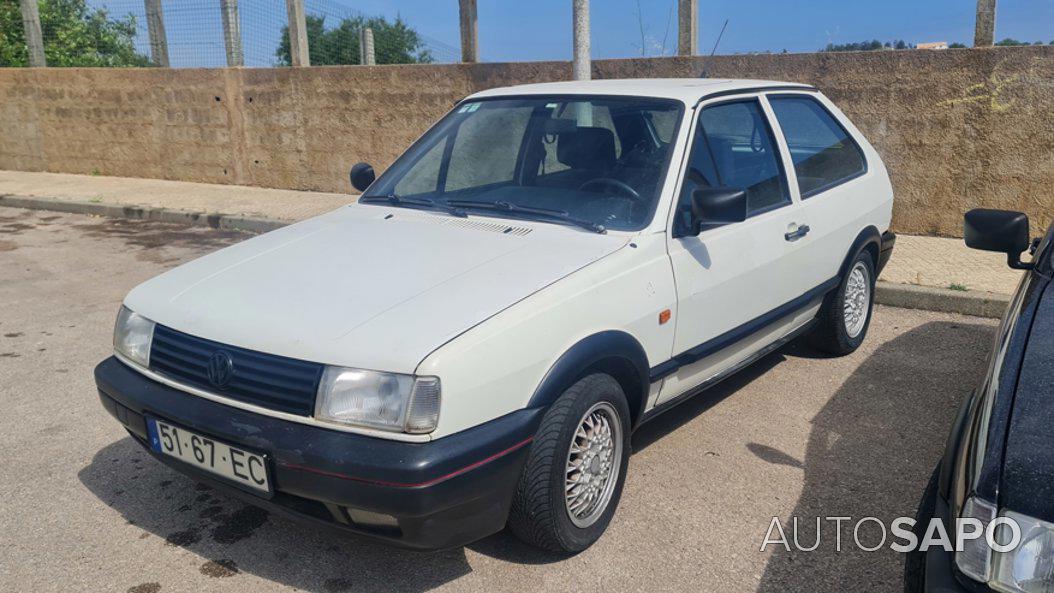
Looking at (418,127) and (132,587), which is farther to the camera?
(418,127)

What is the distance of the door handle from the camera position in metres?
4.18

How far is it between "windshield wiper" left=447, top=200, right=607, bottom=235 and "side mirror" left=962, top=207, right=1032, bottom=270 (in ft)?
4.55

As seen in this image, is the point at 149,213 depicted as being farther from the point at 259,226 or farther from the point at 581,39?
the point at 581,39

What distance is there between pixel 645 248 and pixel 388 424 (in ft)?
4.26

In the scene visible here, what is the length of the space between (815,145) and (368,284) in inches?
112

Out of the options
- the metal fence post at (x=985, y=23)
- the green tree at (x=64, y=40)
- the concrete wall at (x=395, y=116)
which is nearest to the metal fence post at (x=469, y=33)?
the concrete wall at (x=395, y=116)

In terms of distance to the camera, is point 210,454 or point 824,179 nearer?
point 210,454

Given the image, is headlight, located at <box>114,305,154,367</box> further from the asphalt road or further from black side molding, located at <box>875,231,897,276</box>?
black side molding, located at <box>875,231,897,276</box>

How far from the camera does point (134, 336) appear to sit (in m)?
3.20

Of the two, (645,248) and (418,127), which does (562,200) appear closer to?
(645,248)

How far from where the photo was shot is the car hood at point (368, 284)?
2678mm

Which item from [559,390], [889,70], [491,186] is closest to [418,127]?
[889,70]

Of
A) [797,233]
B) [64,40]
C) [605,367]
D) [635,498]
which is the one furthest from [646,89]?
[64,40]

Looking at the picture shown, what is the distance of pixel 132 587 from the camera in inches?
115
